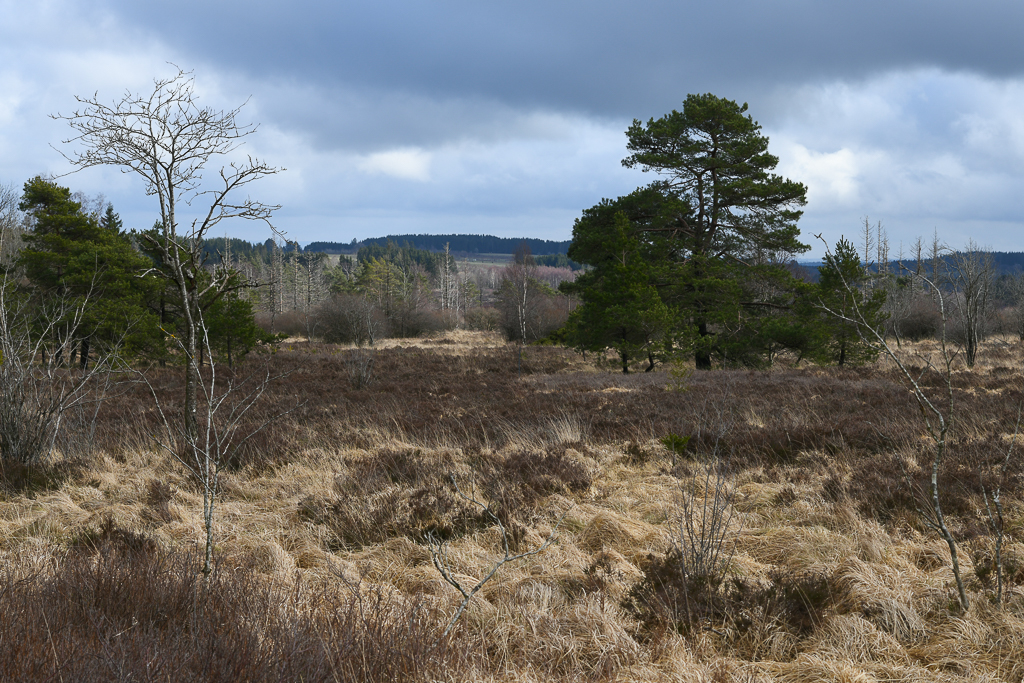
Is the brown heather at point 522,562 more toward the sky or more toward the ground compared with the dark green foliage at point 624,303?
more toward the ground

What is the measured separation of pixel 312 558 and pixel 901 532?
4529mm

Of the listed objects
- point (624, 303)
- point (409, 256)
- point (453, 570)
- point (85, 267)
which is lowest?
point (453, 570)

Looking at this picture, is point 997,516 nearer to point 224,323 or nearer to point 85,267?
point 224,323

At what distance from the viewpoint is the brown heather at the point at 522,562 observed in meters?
2.57

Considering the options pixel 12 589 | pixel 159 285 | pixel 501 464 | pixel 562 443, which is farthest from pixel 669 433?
pixel 159 285

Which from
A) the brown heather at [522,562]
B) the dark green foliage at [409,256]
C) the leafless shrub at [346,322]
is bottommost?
the brown heather at [522,562]

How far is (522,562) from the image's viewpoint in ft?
13.7

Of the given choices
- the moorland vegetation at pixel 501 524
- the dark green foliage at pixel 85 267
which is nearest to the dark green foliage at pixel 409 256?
the dark green foliage at pixel 85 267

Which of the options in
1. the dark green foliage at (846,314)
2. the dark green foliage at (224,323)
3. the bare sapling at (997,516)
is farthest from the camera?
the dark green foliage at (224,323)

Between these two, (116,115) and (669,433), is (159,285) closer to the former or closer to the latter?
(116,115)

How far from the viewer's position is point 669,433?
8000 millimetres

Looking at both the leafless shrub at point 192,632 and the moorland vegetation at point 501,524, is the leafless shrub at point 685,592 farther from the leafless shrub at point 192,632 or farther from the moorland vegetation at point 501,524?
the leafless shrub at point 192,632

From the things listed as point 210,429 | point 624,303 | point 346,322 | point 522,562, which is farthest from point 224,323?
point 522,562

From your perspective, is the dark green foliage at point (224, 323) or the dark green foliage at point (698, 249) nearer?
the dark green foliage at point (698, 249)
